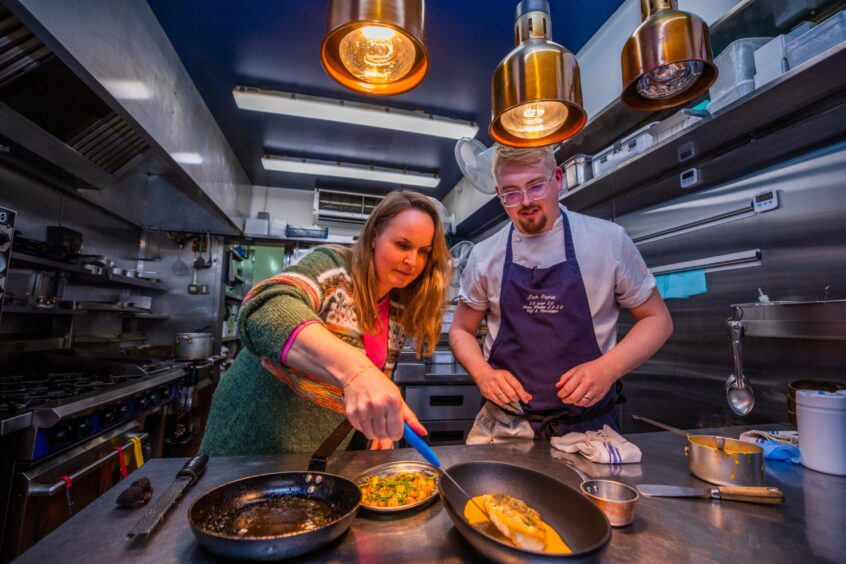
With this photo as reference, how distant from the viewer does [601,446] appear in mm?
1106

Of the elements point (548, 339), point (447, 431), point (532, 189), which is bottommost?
point (447, 431)

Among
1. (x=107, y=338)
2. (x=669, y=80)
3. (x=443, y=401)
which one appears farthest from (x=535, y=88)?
(x=107, y=338)

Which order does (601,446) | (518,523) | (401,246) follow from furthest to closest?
(401,246) < (601,446) < (518,523)

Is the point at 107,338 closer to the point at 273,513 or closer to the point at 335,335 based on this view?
the point at 335,335

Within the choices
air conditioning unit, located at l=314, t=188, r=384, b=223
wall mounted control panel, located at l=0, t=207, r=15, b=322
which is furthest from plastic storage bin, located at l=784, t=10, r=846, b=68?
air conditioning unit, located at l=314, t=188, r=384, b=223

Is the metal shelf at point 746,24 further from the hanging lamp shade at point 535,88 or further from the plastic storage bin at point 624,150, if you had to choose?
the hanging lamp shade at point 535,88

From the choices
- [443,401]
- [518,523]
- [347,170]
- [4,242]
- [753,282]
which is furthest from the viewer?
[347,170]

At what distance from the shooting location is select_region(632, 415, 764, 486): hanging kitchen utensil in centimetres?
91

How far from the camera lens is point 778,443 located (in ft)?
3.86

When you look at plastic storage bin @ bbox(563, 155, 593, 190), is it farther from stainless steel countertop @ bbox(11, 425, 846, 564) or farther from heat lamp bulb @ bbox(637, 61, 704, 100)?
stainless steel countertop @ bbox(11, 425, 846, 564)

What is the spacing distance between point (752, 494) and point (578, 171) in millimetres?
2033

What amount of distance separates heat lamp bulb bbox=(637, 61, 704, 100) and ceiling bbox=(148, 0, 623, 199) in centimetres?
159

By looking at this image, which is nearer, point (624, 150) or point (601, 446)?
point (601, 446)

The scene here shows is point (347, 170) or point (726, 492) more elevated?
point (347, 170)
